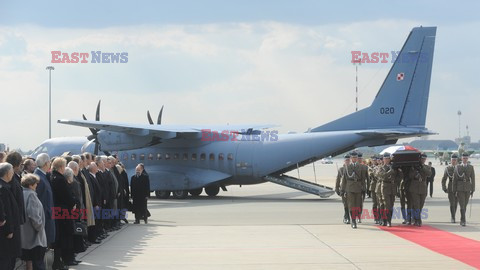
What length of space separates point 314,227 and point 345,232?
3.51 feet

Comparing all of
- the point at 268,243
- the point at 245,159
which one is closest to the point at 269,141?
the point at 245,159

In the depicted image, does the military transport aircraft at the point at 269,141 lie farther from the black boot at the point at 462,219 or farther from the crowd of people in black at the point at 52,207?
the crowd of people in black at the point at 52,207

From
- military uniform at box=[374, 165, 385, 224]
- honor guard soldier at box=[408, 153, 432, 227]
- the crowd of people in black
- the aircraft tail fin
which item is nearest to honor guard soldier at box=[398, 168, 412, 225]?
honor guard soldier at box=[408, 153, 432, 227]

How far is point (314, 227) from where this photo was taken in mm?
15391

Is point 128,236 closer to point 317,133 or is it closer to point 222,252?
point 222,252

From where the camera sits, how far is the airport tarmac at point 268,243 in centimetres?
1045

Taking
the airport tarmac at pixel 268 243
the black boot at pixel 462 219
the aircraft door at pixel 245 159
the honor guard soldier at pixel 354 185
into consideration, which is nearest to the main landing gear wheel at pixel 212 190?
the aircraft door at pixel 245 159

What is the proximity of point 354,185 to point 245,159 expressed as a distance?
9992 millimetres

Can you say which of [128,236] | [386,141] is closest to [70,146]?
[386,141]

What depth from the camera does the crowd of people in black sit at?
7883mm

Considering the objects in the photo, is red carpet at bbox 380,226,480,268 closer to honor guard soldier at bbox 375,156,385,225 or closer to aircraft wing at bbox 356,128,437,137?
honor guard soldier at bbox 375,156,385,225

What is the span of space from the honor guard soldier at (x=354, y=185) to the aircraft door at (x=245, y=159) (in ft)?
31.4

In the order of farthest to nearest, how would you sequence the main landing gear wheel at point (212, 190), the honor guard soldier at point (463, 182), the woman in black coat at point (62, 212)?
the main landing gear wheel at point (212, 190) → the honor guard soldier at point (463, 182) → the woman in black coat at point (62, 212)

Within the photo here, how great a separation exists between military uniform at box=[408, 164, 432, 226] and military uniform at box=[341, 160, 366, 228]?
1170 millimetres
